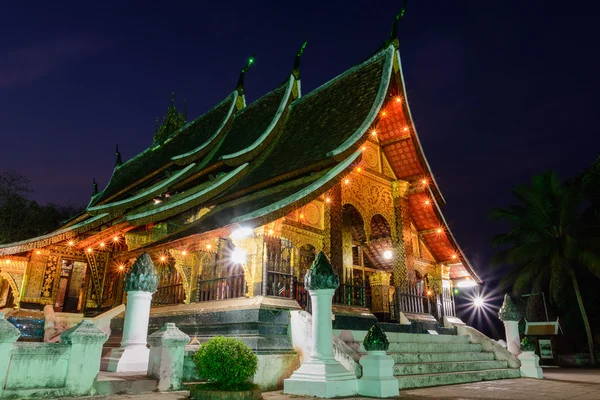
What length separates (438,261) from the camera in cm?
1206

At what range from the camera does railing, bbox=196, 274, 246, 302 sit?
815 centimetres

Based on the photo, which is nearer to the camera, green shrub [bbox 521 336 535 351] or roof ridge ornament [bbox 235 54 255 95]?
green shrub [bbox 521 336 535 351]

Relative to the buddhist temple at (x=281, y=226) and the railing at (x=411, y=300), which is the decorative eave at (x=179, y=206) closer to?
the buddhist temple at (x=281, y=226)

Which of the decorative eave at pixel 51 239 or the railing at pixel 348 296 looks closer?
the railing at pixel 348 296

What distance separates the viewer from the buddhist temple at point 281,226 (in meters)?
7.93

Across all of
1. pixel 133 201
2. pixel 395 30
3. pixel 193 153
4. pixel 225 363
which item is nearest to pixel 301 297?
pixel 225 363

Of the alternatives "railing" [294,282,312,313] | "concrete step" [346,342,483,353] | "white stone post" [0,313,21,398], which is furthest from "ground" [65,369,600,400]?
"railing" [294,282,312,313]

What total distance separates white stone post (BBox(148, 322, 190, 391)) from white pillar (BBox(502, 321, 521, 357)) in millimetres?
7750

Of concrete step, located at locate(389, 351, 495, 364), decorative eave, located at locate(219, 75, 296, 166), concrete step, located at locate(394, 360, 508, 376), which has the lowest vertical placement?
concrete step, located at locate(394, 360, 508, 376)

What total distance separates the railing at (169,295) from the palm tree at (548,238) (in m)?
15.5

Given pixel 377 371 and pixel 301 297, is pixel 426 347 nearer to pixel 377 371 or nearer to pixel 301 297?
pixel 301 297

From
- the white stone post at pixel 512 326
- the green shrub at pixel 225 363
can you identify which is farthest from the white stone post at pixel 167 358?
the white stone post at pixel 512 326

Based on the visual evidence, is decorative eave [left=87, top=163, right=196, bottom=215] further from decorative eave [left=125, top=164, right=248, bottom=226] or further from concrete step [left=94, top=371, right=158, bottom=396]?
concrete step [left=94, top=371, right=158, bottom=396]

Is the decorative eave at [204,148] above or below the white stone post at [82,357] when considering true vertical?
above
